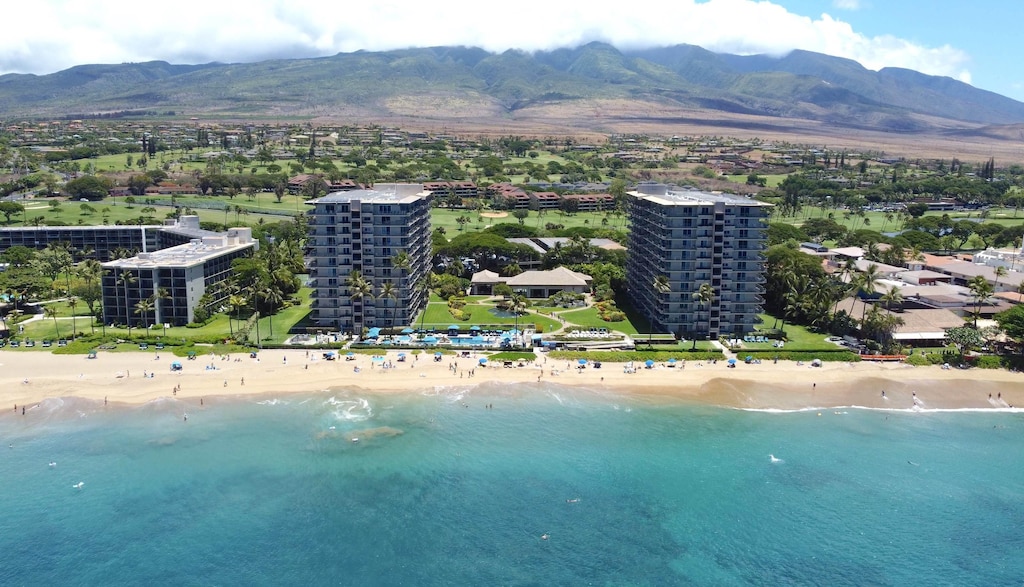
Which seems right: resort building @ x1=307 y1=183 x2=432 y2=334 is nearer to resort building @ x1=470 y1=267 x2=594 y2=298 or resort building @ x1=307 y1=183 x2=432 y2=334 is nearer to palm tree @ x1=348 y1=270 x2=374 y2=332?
palm tree @ x1=348 y1=270 x2=374 y2=332

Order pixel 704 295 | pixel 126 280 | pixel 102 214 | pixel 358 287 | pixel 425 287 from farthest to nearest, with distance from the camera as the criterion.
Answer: pixel 102 214 < pixel 425 287 < pixel 126 280 < pixel 358 287 < pixel 704 295

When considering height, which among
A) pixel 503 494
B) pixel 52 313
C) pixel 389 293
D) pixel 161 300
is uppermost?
pixel 389 293

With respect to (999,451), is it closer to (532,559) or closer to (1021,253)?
(532,559)

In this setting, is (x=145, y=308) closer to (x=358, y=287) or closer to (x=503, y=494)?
(x=358, y=287)

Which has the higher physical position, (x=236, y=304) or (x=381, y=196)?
(x=381, y=196)

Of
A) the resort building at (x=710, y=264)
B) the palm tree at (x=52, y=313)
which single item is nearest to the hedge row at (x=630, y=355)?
the resort building at (x=710, y=264)

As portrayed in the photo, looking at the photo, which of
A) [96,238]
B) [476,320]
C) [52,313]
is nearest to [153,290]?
[52,313]

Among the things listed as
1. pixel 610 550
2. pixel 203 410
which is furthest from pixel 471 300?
pixel 610 550
